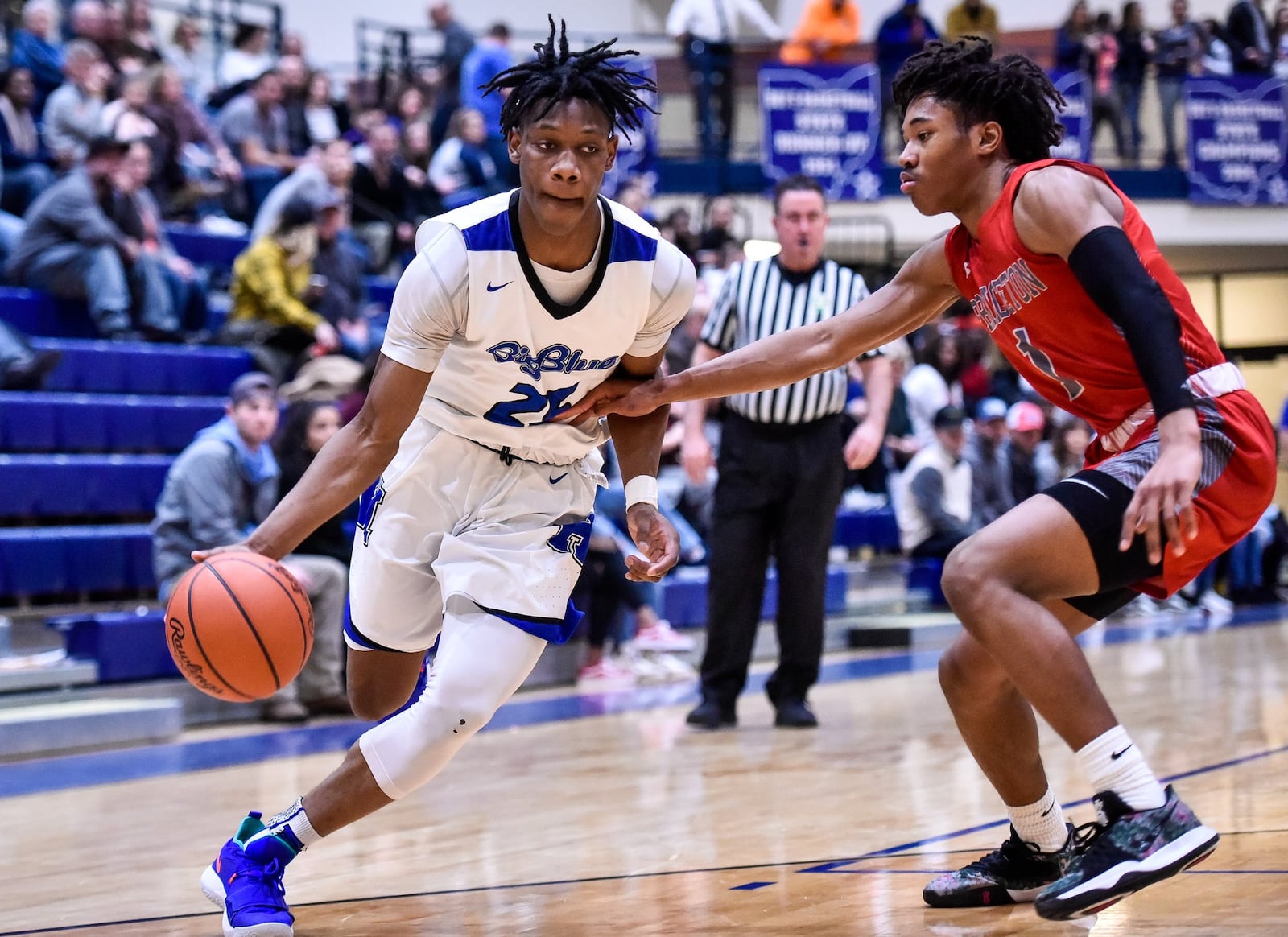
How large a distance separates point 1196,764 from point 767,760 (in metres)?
1.42

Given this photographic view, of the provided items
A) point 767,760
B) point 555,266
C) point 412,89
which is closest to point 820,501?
point 767,760

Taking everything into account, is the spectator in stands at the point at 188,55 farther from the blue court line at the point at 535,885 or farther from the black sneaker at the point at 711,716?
the blue court line at the point at 535,885

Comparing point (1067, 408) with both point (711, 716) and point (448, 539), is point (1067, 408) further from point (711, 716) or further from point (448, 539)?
point (711, 716)

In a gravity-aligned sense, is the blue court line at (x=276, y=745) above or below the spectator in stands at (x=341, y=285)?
below

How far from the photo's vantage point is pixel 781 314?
6.09 metres

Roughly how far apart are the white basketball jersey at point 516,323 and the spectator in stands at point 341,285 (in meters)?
5.81

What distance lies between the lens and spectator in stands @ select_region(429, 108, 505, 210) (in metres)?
11.8

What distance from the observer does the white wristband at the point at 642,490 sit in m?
3.60

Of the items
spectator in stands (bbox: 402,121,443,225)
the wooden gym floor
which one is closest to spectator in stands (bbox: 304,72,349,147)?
spectator in stands (bbox: 402,121,443,225)

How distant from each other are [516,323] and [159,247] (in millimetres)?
6592

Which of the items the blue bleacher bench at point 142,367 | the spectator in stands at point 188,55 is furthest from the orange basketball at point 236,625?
the spectator in stands at point 188,55

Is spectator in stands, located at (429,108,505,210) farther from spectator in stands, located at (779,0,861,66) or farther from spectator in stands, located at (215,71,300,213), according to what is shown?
spectator in stands, located at (779,0,861,66)

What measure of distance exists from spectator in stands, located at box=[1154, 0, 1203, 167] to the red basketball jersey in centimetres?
1376

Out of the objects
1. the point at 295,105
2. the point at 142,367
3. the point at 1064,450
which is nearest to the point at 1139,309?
the point at 142,367
